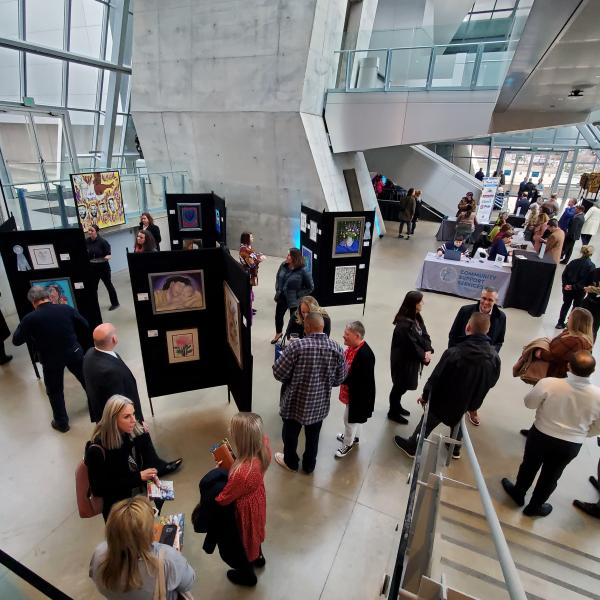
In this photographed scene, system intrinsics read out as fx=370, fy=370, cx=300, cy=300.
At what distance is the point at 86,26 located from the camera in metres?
11.3

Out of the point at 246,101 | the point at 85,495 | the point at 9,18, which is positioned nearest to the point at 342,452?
the point at 85,495

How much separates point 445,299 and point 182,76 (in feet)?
29.9

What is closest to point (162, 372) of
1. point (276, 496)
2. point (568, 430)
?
point (276, 496)

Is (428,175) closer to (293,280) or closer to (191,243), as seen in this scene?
(191,243)

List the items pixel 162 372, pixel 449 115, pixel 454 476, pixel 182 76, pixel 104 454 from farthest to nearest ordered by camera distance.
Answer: pixel 182 76 → pixel 449 115 → pixel 162 372 → pixel 454 476 → pixel 104 454

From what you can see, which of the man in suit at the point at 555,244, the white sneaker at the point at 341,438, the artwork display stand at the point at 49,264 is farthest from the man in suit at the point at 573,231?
the artwork display stand at the point at 49,264

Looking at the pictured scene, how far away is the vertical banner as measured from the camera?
10562mm

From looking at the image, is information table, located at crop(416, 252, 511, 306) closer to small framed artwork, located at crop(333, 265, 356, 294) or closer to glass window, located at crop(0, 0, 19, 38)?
small framed artwork, located at crop(333, 265, 356, 294)

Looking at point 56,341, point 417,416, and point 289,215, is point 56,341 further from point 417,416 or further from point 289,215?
point 289,215

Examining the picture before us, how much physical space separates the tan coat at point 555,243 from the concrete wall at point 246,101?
519 centimetres

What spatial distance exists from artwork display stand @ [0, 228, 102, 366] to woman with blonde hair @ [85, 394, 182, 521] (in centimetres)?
248

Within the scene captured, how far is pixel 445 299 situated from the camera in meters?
8.11

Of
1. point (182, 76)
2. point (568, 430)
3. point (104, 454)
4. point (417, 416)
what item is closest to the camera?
point (104, 454)

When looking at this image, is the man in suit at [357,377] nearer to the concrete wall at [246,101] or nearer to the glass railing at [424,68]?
the concrete wall at [246,101]
